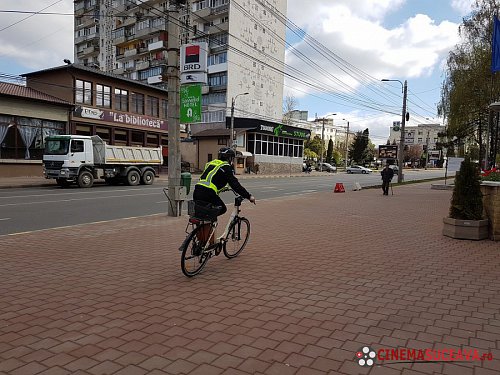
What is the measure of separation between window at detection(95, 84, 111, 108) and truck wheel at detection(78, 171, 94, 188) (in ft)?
40.9

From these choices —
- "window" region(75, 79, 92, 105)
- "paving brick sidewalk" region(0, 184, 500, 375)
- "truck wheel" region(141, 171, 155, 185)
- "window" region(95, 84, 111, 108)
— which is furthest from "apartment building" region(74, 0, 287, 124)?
"paving brick sidewalk" region(0, 184, 500, 375)

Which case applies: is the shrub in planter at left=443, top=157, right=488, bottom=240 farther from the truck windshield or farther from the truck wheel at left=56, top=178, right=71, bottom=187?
the truck wheel at left=56, top=178, right=71, bottom=187

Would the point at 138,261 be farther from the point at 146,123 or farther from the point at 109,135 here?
the point at 146,123

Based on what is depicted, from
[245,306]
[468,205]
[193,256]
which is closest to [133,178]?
[468,205]

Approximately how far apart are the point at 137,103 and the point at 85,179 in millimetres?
16497

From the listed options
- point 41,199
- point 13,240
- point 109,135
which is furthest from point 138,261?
point 109,135

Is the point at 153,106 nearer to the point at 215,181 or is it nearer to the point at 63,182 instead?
the point at 63,182

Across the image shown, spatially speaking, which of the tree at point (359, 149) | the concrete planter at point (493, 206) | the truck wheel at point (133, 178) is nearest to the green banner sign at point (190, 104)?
the concrete planter at point (493, 206)

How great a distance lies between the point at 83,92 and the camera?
32219 mm

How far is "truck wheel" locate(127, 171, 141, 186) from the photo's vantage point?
2502 centimetres

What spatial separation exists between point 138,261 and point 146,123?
33148mm

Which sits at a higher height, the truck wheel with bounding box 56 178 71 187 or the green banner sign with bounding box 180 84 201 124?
the green banner sign with bounding box 180 84 201 124

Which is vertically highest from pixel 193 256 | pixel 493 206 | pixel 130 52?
pixel 130 52

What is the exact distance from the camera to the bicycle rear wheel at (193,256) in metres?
5.38
